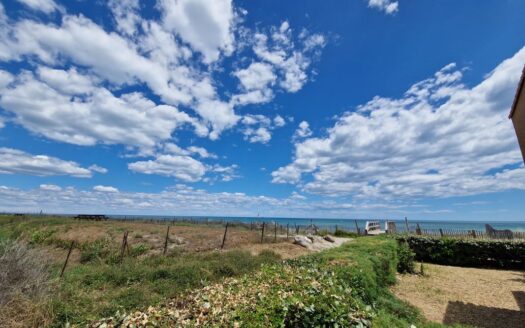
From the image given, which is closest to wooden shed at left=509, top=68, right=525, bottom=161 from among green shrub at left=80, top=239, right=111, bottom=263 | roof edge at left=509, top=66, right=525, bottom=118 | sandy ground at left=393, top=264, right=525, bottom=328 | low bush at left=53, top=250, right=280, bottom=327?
roof edge at left=509, top=66, right=525, bottom=118

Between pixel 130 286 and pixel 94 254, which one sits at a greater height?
pixel 94 254

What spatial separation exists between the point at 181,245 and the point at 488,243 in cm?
1855

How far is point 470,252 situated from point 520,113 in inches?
407

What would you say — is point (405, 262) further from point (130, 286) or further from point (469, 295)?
point (130, 286)

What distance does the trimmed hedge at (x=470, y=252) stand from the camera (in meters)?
15.5

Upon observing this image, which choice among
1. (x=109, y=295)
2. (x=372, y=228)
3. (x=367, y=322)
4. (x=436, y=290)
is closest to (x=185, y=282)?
(x=109, y=295)

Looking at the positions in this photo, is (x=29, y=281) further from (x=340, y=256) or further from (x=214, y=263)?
(x=340, y=256)

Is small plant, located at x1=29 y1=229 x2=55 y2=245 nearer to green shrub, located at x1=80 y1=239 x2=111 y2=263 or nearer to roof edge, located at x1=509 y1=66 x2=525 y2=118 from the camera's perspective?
green shrub, located at x1=80 y1=239 x2=111 y2=263

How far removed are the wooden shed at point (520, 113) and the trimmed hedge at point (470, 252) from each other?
9.27 metres

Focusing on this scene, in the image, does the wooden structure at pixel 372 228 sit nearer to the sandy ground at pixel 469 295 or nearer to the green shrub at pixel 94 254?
the sandy ground at pixel 469 295

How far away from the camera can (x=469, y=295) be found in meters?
10.5

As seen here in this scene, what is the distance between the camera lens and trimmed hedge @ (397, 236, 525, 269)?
15484mm

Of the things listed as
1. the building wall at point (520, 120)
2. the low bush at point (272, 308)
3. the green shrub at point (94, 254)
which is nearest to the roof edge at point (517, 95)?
the building wall at point (520, 120)

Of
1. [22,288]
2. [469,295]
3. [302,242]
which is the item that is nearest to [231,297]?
[22,288]
